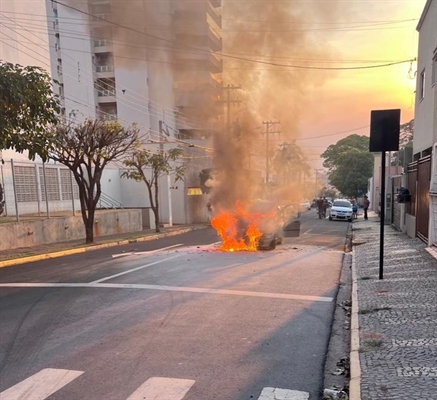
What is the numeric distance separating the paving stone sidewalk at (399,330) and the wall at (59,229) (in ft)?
37.0

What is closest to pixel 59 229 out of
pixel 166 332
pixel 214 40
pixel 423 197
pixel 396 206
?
pixel 214 40

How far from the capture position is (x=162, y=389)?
127 inches

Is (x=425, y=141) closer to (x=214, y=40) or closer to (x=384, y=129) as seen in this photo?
(x=384, y=129)

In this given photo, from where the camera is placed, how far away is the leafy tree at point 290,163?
19688 millimetres

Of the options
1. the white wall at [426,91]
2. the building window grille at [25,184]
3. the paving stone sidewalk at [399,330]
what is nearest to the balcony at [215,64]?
the white wall at [426,91]

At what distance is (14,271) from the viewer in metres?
9.02

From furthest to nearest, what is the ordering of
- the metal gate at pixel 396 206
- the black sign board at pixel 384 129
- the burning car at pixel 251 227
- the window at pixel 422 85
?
the metal gate at pixel 396 206 < the window at pixel 422 85 < the burning car at pixel 251 227 < the black sign board at pixel 384 129

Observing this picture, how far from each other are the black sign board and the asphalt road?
2811mm

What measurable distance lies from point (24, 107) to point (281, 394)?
28.5 ft

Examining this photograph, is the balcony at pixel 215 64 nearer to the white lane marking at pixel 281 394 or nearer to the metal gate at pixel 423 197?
the metal gate at pixel 423 197

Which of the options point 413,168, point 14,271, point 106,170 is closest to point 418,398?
point 14,271

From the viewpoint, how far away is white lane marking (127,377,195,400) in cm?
311

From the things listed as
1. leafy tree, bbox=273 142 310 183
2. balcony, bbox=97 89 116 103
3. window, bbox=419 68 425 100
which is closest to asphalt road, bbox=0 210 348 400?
window, bbox=419 68 425 100

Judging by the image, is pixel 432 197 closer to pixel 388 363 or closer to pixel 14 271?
pixel 388 363
